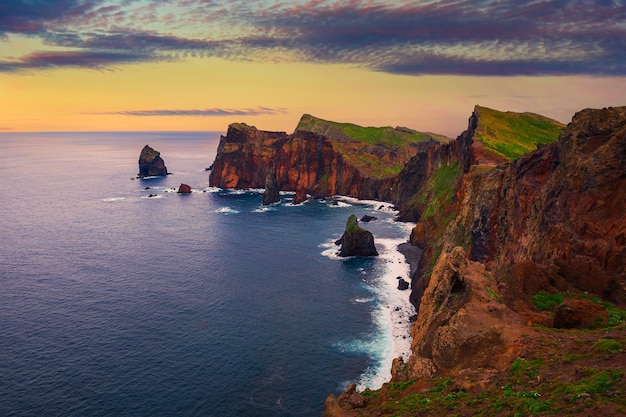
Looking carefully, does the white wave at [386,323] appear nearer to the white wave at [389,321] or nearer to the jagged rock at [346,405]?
the white wave at [389,321]

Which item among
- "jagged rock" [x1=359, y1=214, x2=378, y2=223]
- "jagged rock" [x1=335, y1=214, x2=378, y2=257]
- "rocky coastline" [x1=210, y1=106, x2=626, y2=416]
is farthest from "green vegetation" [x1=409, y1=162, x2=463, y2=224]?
"rocky coastline" [x1=210, y1=106, x2=626, y2=416]

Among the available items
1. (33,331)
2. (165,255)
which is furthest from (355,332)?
(165,255)

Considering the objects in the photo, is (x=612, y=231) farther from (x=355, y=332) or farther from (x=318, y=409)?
(x=355, y=332)

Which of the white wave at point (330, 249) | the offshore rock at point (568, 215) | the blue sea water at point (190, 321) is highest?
the offshore rock at point (568, 215)

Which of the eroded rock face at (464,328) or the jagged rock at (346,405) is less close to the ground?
the eroded rock face at (464,328)

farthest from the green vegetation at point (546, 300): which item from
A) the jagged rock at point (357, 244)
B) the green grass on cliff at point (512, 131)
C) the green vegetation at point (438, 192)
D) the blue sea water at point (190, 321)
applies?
the green grass on cliff at point (512, 131)

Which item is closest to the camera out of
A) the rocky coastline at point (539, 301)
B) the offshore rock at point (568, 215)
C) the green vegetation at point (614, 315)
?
the rocky coastline at point (539, 301)
